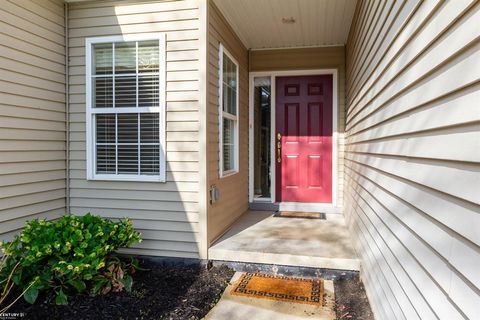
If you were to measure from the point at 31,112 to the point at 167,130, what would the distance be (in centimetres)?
124

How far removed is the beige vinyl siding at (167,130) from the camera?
3.22m

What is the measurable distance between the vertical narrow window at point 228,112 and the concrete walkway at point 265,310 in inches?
57.8

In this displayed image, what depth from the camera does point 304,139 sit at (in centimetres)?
501

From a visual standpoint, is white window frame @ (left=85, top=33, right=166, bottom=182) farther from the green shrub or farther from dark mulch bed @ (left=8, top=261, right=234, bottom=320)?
dark mulch bed @ (left=8, top=261, right=234, bottom=320)

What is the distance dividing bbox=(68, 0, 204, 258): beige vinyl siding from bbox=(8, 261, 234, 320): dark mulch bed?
0.33 meters

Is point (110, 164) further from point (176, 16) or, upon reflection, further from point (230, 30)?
point (230, 30)

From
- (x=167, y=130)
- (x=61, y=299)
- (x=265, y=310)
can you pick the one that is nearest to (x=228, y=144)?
(x=167, y=130)

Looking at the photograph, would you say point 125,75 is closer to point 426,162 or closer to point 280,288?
point 280,288

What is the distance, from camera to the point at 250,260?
311 cm

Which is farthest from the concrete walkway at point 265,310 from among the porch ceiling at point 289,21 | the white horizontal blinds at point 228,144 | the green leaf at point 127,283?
the porch ceiling at point 289,21

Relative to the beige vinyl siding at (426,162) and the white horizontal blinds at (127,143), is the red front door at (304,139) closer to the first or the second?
the white horizontal blinds at (127,143)

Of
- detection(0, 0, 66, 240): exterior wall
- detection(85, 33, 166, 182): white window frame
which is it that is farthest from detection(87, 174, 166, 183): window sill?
detection(0, 0, 66, 240): exterior wall

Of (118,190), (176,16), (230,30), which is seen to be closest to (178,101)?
(176,16)

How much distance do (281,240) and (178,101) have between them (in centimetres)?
169
